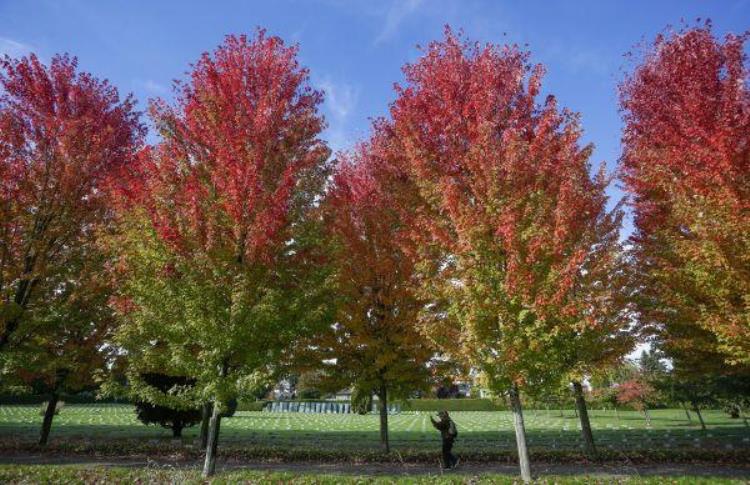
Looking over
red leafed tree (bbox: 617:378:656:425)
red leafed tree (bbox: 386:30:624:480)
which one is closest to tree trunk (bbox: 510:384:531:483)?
red leafed tree (bbox: 386:30:624:480)

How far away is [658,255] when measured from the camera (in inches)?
401

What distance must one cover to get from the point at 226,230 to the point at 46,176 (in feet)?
17.6

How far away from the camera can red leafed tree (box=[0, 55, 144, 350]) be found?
9969 mm

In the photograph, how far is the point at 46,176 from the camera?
Result: 10469mm

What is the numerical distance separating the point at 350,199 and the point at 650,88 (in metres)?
8.40

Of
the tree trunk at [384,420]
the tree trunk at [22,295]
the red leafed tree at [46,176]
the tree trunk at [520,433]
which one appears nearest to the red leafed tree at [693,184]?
the tree trunk at [520,433]

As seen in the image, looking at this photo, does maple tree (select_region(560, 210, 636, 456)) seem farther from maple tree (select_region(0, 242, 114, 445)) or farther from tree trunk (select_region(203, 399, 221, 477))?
maple tree (select_region(0, 242, 114, 445))

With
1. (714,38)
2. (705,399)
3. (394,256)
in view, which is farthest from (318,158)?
(705,399)

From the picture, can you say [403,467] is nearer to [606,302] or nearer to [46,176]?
[606,302]

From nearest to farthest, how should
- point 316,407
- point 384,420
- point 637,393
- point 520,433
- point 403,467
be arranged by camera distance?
1. point 520,433
2. point 403,467
3. point 384,420
4. point 637,393
5. point 316,407

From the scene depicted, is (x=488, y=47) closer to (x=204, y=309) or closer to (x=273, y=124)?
(x=273, y=124)

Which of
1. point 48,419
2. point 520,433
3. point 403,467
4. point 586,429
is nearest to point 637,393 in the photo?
point 586,429

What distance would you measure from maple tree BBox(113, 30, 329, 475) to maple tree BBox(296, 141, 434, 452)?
2636mm

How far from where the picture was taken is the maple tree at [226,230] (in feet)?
26.3
